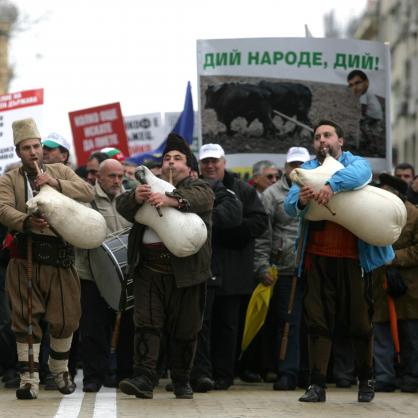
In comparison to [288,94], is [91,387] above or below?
below

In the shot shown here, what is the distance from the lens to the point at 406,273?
15000 millimetres

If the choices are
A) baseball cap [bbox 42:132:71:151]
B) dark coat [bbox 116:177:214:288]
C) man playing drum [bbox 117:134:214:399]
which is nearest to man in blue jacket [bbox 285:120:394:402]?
dark coat [bbox 116:177:214:288]

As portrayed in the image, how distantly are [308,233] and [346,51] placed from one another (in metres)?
A: 5.65

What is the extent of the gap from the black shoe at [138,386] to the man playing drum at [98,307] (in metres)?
1.75

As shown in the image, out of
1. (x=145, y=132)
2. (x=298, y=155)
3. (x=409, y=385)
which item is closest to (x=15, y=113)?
(x=298, y=155)

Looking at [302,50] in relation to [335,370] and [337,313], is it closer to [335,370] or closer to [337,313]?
[335,370]

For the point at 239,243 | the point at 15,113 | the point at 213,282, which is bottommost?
the point at 213,282

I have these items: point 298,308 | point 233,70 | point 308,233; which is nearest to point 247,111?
point 233,70

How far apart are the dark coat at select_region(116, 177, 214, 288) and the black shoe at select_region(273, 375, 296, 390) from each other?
240 centimetres

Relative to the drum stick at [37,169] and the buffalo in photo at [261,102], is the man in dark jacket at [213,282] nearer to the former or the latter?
the drum stick at [37,169]

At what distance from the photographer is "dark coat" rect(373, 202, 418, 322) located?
48.5 feet

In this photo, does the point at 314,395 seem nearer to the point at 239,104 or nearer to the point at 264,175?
the point at 264,175

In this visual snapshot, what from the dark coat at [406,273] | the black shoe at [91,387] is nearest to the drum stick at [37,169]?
the black shoe at [91,387]

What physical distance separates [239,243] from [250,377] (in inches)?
80.8
